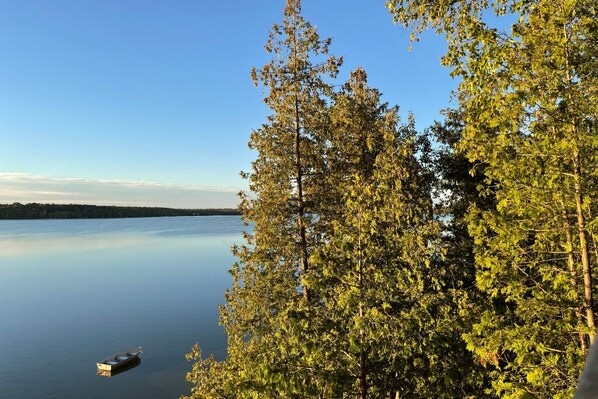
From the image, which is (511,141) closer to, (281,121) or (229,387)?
(229,387)

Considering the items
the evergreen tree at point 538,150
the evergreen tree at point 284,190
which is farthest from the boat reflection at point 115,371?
the evergreen tree at point 538,150

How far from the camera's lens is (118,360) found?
3697 centimetres

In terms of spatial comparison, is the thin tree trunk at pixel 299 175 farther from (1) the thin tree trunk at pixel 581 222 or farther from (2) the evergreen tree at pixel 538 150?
(1) the thin tree trunk at pixel 581 222

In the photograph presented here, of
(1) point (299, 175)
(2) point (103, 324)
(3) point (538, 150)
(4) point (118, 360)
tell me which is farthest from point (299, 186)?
(2) point (103, 324)

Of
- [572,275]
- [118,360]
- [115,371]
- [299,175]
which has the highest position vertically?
[299,175]

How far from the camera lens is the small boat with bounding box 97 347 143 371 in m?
36.3

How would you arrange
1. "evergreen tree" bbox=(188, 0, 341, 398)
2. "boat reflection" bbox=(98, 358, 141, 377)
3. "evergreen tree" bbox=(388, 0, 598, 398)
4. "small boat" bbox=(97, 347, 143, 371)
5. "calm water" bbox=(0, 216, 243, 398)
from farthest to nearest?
"boat reflection" bbox=(98, 358, 141, 377)
"small boat" bbox=(97, 347, 143, 371)
"calm water" bbox=(0, 216, 243, 398)
"evergreen tree" bbox=(188, 0, 341, 398)
"evergreen tree" bbox=(388, 0, 598, 398)

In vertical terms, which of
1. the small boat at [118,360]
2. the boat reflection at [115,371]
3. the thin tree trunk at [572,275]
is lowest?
the boat reflection at [115,371]

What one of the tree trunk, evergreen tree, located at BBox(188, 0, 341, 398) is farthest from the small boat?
the tree trunk

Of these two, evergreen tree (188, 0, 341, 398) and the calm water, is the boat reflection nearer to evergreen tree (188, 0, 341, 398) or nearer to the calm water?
the calm water

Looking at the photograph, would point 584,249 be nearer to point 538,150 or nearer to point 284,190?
point 538,150

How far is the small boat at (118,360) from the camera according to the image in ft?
119

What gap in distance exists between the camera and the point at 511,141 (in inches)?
365

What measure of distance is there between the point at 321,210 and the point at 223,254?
8071 centimetres
